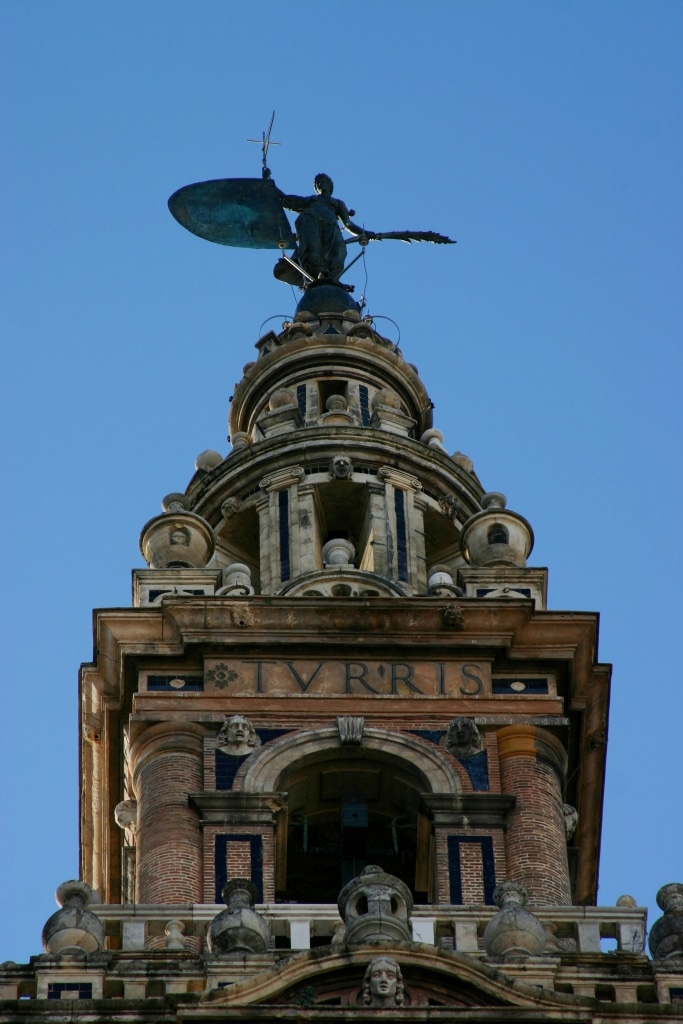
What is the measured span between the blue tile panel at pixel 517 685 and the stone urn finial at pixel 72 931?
10.4 metres

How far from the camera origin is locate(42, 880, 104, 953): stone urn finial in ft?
116

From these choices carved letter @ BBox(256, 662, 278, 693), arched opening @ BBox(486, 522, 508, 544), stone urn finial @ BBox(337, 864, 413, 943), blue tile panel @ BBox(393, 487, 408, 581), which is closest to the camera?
stone urn finial @ BBox(337, 864, 413, 943)

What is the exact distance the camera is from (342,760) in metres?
44.0

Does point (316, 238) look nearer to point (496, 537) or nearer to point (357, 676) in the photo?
point (496, 537)

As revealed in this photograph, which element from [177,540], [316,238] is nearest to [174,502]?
[177,540]

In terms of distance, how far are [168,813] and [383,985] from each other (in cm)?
1078

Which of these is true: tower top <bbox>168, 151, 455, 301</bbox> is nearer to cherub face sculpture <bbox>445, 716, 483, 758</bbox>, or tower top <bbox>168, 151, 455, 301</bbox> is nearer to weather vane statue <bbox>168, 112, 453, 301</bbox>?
→ weather vane statue <bbox>168, 112, 453, 301</bbox>

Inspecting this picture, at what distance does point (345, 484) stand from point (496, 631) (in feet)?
22.6

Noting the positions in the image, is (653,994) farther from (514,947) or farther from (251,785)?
(251,785)

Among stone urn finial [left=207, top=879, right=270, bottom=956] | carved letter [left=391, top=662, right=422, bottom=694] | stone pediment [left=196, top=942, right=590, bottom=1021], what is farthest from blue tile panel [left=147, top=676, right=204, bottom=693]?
stone pediment [left=196, top=942, right=590, bottom=1021]

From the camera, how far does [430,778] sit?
43.3 m

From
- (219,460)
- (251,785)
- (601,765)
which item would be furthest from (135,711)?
(219,460)

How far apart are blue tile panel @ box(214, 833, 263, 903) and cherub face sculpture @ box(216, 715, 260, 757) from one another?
68.4 inches

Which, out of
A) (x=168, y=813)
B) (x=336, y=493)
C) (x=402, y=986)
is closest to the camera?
(x=402, y=986)
